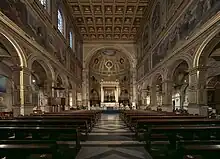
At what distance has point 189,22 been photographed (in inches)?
484

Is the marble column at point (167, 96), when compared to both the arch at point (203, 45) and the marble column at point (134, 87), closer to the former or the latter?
the arch at point (203, 45)

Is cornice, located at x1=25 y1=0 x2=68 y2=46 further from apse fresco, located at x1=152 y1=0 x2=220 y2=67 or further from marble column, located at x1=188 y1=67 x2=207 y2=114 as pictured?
marble column, located at x1=188 y1=67 x2=207 y2=114

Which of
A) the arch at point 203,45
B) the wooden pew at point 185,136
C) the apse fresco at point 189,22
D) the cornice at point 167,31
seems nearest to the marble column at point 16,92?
the wooden pew at point 185,136

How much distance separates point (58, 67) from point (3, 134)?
13.1 meters

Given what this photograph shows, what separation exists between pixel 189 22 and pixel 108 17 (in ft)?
53.3

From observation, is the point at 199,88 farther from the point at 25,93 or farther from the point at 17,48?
the point at 17,48

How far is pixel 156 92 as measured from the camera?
22.4 m

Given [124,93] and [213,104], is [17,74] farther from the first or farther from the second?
[124,93]

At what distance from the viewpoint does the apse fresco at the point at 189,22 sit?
9.61 metres

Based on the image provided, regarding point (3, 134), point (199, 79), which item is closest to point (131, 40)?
point (199, 79)

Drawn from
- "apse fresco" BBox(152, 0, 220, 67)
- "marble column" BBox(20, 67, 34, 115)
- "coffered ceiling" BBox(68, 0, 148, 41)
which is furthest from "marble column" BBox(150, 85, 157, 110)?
"marble column" BBox(20, 67, 34, 115)

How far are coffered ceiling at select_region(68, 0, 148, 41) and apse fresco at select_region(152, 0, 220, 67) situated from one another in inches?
344

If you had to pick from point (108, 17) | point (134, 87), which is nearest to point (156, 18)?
point (108, 17)

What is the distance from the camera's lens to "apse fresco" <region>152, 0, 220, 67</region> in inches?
379
